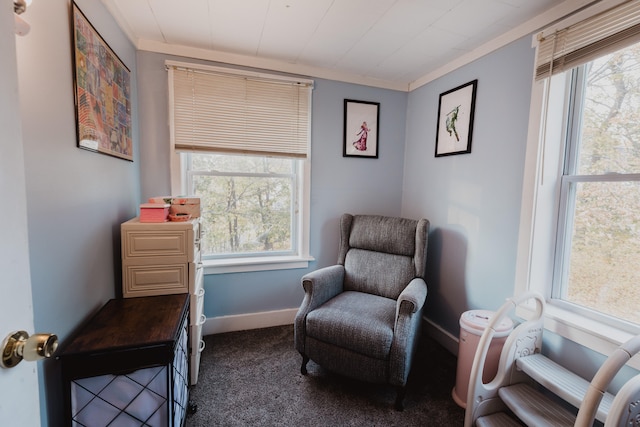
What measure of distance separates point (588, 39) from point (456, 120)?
2.73ft

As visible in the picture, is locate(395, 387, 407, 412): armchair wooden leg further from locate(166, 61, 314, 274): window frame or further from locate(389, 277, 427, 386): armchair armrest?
locate(166, 61, 314, 274): window frame

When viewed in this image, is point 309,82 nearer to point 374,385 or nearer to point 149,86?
point 149,86

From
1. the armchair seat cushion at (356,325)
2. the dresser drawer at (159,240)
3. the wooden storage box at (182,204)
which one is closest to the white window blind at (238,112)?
the wooden storage box at (182,204)

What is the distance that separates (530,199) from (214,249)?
7.38 ft

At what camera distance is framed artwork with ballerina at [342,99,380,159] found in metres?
2.52

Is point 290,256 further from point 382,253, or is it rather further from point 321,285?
point 382,253

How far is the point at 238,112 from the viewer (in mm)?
2215

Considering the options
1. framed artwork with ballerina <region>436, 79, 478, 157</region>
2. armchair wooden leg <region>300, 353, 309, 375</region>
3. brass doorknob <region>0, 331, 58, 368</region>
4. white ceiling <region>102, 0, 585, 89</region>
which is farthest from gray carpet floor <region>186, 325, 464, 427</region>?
white ceiling <region>102, 0, 585, 89</region>

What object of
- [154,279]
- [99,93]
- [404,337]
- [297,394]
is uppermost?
[99,93]

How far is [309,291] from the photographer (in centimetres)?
185

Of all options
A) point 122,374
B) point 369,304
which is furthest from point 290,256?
point 122,374

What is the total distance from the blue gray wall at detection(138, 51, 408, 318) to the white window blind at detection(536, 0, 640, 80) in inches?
49.0

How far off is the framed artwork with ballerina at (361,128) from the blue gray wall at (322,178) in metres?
0.05

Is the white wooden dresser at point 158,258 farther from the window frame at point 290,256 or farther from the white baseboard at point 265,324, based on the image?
the white baseboard at point 265,324
